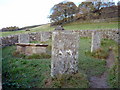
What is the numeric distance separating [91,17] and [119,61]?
23779 mm

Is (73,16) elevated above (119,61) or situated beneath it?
elevated above

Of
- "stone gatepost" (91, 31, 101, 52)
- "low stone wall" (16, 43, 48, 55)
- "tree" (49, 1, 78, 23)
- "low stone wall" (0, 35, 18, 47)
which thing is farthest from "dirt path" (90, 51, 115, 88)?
"tree" (49, 1, 78, 23)

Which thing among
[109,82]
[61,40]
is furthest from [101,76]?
[61,40]

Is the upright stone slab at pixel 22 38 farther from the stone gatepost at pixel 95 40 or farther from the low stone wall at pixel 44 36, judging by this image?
the stone gatepost at pixel 95 40

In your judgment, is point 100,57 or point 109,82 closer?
point 109,82

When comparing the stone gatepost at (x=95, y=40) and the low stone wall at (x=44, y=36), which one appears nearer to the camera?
the stone gatepost at (x=95, y=40)

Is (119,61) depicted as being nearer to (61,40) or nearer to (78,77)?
(78,77)

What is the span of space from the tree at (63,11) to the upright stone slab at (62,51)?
65.8 feet

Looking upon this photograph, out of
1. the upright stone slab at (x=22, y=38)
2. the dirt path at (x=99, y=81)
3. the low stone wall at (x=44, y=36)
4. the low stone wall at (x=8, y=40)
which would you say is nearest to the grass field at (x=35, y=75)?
the dirt path at (x=99, y=81)

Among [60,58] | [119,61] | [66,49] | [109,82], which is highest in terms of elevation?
[66,49]

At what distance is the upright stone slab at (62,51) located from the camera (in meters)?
5.08

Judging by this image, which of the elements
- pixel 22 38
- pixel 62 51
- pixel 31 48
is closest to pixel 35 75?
pixel 62 51

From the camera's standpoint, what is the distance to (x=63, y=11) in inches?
1040

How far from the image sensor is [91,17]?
96.6 ft
